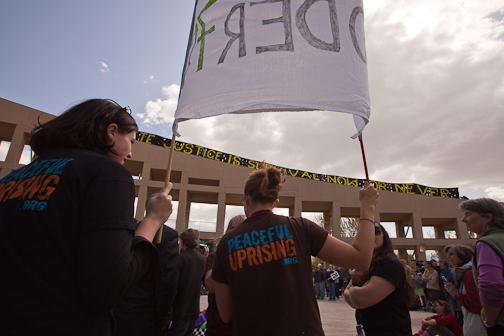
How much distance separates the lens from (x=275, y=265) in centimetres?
180

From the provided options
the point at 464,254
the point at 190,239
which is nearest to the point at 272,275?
the point at 190,239

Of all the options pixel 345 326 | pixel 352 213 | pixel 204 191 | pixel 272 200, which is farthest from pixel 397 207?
pixel 272 200

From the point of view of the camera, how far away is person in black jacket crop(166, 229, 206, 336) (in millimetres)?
3617

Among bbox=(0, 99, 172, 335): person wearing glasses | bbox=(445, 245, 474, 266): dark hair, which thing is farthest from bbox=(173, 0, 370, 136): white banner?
bbox=(445, 245, 474, 266): dark hair

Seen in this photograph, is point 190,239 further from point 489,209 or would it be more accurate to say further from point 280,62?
point 489,209

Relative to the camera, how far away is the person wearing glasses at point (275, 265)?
67.1 inches

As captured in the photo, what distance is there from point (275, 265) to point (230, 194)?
79.4 feet

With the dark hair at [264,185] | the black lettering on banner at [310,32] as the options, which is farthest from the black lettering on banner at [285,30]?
the dark hair at [264,185]

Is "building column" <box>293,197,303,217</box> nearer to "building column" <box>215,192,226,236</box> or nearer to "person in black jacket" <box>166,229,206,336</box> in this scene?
"building column" <box>215,192,226,236</box>

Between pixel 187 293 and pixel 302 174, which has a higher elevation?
pixel 302 174

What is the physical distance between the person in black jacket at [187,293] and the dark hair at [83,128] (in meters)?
2.74

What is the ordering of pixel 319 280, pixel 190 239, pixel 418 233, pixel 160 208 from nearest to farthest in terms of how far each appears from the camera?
pixel 160 208 → pixel 190 239 → pixel 319 280 → pixel 418 233

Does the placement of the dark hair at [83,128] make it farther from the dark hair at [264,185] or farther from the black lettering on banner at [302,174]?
the black lettering on banner at [302,174]

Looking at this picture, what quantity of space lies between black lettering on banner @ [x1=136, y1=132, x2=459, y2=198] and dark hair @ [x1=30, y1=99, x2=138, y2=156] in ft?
80.6
